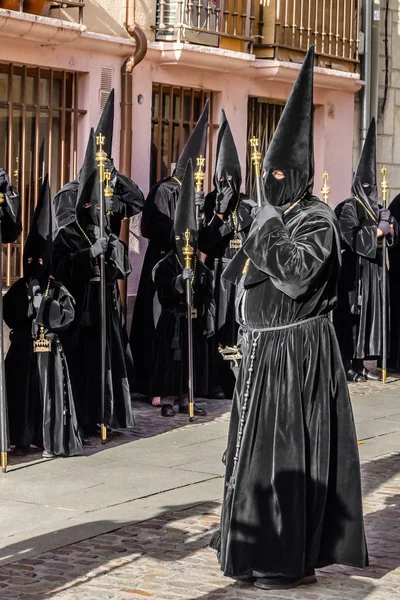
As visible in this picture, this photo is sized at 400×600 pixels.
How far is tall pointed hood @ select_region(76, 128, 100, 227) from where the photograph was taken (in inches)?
407

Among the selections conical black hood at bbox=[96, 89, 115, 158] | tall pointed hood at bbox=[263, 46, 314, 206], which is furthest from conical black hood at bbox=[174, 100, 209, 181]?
tall pointed hood at bbox=[263, 46, 314, 206]

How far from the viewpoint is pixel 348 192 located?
18.2 meters

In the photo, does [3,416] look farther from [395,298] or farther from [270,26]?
[270,26]

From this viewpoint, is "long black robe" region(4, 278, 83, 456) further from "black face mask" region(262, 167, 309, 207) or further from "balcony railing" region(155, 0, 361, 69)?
"balcony railing" region(155, 0, 361, 69)

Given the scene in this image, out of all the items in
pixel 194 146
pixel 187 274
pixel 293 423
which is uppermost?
pixel 194 146

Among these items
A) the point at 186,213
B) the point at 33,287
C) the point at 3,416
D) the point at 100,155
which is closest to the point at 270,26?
the point at 186,213

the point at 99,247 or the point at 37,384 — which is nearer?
the point at 37,384

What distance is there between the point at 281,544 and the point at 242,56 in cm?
1019

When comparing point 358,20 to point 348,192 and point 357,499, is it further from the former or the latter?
point 357,499

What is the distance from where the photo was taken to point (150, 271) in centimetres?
1240

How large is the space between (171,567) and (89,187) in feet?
13.8

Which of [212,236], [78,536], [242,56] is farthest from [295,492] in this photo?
[242,56]

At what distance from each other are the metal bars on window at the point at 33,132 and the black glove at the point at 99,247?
3351 mm

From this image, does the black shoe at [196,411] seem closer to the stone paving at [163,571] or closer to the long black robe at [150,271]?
the long black robe at [150,271]
